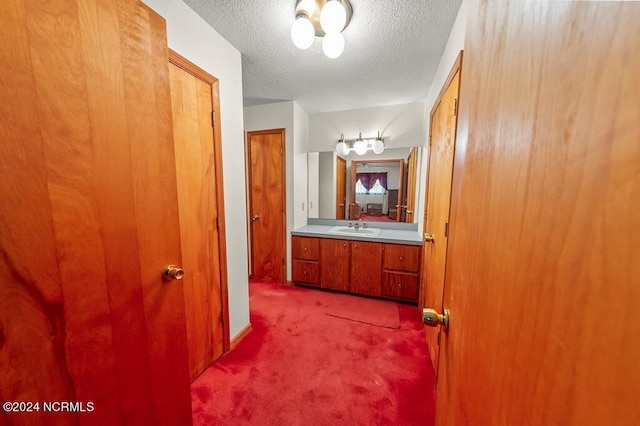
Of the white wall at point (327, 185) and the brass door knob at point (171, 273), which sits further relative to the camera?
the white wall at point (327, 185)

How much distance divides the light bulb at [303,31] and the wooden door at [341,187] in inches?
75.0

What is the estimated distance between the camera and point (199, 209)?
5.00 ft

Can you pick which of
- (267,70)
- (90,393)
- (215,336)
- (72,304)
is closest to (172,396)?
(90,393)

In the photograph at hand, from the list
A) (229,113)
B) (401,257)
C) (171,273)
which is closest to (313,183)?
(401,257)

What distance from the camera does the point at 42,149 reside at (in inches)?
21.8

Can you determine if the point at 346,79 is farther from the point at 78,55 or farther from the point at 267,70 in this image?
the point at 78,55

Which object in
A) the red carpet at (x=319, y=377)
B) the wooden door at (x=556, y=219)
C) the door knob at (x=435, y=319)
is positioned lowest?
the red carpet at (x=319, y=377)

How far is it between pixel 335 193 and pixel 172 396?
8.75 feet

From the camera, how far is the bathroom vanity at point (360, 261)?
2537mm

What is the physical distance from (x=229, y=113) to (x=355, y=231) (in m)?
1.97

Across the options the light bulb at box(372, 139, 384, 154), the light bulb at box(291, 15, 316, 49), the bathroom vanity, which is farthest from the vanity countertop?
the light bulb at box(291, 15, 316, 49)

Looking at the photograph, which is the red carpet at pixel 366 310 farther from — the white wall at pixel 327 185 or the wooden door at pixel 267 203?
the white wall at pixel 327 185

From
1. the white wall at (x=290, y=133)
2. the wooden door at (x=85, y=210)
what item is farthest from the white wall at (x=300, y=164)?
the wooden door at (x=85, y=210)

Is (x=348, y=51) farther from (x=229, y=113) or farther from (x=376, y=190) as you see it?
(x=376, y=190)
